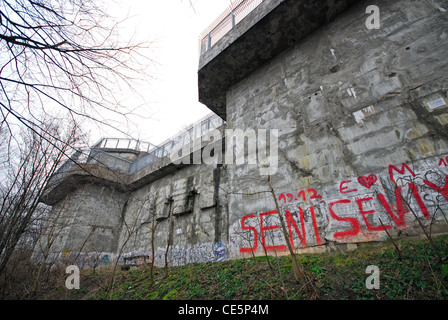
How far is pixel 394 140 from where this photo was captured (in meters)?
3.51

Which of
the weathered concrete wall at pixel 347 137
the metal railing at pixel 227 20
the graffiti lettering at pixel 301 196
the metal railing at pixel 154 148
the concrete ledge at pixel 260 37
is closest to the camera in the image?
the weathered concrete wall at pixel 347 137

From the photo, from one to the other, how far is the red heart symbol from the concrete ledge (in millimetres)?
4357

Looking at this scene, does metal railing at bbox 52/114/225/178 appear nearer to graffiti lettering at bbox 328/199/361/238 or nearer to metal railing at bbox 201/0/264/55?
metal railing at bbox 201/0/264/55

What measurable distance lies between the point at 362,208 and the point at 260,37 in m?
5.10

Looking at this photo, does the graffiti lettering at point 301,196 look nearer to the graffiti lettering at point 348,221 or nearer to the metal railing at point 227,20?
the graffiti lettering at point 348,221

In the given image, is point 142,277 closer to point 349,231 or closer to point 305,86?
point 349,231

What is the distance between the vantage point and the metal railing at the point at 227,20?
609 cm

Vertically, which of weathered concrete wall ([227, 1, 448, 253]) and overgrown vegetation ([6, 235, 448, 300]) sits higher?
weathered concrete wall ([227, 1, 448, 253])

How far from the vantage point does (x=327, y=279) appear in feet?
8.02

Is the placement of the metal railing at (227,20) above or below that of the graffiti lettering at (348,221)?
above

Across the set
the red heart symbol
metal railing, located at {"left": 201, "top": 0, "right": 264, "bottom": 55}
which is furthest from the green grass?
metal railing, located at {"left": 201, "top": 0, "right": 264, "bottom": 55}

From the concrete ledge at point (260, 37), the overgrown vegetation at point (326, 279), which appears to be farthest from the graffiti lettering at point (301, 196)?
the concrete ledge at point (260, 37)

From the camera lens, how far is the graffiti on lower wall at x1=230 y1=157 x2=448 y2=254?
3.01 m

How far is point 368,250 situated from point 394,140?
2.01 meters
